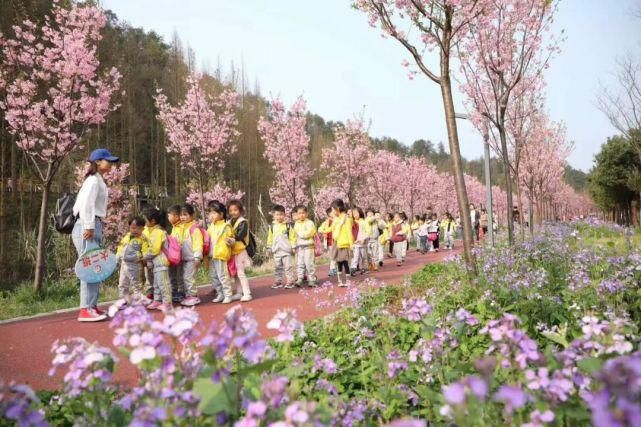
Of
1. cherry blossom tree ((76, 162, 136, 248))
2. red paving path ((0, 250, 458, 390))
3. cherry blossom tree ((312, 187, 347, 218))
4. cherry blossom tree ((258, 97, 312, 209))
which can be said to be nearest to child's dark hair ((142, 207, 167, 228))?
red paving path ((0, 250, 458, 390))

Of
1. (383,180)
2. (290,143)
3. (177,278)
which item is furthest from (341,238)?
(383,180)

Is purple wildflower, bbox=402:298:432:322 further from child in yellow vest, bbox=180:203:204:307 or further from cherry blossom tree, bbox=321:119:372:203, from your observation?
cherry blossom tree, bbox=321:119:372:203

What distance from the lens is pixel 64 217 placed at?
253 inches

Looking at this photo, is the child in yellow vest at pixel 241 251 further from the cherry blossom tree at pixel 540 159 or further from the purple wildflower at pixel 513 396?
the cherry blossom tree at pixel 540 159

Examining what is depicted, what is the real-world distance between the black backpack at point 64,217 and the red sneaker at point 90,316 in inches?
45.7

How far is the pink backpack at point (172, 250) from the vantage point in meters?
7.50

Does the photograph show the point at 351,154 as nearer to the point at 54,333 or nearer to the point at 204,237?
the point at 204,237

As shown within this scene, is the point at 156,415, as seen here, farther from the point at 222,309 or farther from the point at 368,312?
the point at 222,309

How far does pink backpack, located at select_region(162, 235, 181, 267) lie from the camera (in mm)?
7500

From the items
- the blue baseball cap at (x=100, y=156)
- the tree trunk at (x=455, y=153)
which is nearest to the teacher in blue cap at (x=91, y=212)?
the blue baseball cap at (x=100, y=156)

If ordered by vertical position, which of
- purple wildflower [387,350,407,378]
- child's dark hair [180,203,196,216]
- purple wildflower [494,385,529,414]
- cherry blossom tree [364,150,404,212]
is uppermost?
cherry blossom tree [364,150,404,212]

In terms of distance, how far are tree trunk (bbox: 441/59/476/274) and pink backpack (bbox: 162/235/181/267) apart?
455cm

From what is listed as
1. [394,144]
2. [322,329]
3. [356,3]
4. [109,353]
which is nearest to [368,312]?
[322,329]

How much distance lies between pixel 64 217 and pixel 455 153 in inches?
220
